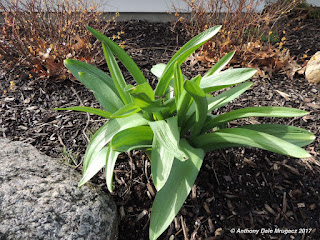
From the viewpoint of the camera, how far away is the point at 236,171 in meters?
1.88

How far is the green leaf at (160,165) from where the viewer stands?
129cm

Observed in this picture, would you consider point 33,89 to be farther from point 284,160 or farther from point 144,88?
point 284,160

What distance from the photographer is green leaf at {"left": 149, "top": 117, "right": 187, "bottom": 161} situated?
1.24 m

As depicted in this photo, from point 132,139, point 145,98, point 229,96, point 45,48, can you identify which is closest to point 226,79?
point 229,96

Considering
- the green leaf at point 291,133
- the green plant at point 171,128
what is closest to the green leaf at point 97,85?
the green plant at point 171,128

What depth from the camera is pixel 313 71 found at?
272cm

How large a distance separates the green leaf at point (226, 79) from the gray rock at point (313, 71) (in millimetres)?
1513

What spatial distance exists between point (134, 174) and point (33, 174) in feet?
2.03

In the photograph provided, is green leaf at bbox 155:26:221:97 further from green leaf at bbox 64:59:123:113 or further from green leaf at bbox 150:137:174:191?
green leaf at bbox 150:137:174:191

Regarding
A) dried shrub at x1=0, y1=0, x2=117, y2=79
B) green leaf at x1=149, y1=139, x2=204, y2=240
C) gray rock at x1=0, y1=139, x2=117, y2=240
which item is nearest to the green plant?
green leaf at x1=149, y1=139, x2=204, y2=240

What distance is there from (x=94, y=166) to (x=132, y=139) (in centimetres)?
27

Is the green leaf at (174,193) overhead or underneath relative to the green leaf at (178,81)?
underneath

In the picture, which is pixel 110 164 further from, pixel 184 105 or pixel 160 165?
pixel 184 105

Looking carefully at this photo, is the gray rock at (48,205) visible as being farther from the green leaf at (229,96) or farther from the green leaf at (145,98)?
the green leaf at (229,96)
